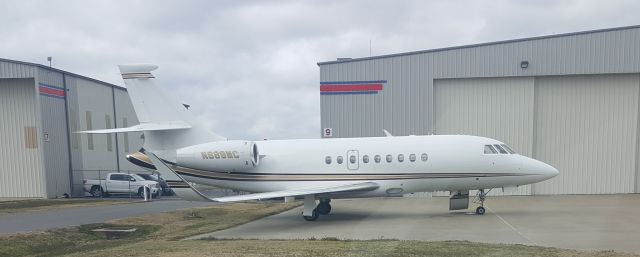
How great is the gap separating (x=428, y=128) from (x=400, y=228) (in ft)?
37.6

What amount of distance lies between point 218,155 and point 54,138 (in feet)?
61.4

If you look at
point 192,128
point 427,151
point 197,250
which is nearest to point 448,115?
point 427,151

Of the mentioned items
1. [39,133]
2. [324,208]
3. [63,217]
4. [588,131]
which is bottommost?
[63,217]

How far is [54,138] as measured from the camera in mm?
31234

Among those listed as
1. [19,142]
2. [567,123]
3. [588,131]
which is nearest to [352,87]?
[567,123]

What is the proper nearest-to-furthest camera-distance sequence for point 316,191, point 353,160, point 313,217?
point 316,191 < point 313,217 < point 353,160

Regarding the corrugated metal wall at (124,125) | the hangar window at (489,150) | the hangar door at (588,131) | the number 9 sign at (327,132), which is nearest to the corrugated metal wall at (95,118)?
the corrugated metal wall at (124,125)

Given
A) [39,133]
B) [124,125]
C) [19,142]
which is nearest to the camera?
[39,133]

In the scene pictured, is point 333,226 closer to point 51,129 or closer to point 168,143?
point 168,143

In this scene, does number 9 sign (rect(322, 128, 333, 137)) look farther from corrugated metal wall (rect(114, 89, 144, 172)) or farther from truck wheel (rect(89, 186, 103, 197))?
corrugated metal wall (rect(114, 89, 144, 172))

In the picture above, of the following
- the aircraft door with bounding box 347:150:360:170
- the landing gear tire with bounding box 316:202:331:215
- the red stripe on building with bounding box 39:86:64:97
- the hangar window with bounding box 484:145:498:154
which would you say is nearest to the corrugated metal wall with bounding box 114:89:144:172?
the red stripe on building with bounding box 39:86:64:97

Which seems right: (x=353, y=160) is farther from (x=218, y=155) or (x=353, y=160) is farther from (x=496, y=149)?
(x=496, y=149)

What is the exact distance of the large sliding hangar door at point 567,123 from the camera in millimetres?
24734

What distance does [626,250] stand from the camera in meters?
10.7
